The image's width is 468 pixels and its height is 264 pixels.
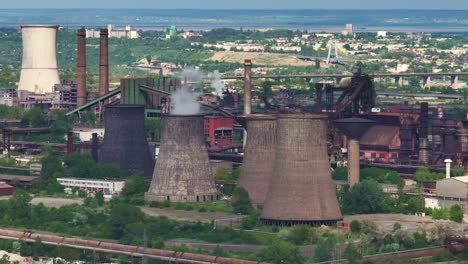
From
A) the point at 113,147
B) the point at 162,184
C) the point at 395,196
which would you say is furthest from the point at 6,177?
the point at 395,196

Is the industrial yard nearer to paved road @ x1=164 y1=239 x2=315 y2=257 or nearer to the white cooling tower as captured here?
paved road @ x1=164 y1=239 x2=315 y2=257

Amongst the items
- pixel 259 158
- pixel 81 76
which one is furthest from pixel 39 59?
pixel 259 158

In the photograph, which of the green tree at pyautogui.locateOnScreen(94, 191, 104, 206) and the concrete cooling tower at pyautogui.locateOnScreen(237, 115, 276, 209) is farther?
the green tree at pyautogui.locateOnScreen(94, 191, 104, 206)

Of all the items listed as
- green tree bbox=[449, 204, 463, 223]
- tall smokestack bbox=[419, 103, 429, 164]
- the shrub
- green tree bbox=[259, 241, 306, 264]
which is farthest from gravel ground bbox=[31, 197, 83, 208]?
tall smokestack bbox=[419, 103, 429, 164]

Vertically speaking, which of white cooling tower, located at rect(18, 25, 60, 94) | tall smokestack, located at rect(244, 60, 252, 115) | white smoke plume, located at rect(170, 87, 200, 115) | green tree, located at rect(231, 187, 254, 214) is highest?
white cooling tower, located at rect(18, 25, 60, 94)

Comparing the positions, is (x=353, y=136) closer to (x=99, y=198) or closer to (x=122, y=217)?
(x=99, y=198)

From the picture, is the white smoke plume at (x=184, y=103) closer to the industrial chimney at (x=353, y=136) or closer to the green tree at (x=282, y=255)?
the industrial chimney at (x=353, y=136)

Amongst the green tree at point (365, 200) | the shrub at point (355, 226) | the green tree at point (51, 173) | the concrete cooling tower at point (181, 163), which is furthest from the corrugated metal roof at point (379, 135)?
the shrub at point (355, 226)
